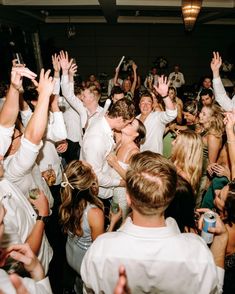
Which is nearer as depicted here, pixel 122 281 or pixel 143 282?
pixel 122 281

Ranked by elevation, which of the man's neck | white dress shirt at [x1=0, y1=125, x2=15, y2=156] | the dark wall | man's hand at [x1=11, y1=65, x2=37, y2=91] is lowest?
the man's neck

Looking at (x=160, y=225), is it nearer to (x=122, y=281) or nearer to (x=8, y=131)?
(x=122, y=281)

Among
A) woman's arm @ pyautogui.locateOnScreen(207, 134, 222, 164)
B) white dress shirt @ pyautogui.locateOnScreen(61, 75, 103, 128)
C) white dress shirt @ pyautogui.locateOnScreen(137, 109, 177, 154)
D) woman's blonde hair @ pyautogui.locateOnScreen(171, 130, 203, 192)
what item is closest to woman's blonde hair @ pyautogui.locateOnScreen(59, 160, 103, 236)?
woman's blonde hair @ pyautogui.locateOnScreen(171, 130, 203, 192)

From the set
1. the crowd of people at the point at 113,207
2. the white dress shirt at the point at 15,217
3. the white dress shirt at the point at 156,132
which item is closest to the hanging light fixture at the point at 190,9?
the crowd of people at the point at 113,207

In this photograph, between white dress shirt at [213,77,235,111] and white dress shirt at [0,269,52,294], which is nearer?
white dress shirt at [0,269,52,294]

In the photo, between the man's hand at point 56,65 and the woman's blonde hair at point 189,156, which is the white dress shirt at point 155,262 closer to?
the woman's blonde hair at point 189,156

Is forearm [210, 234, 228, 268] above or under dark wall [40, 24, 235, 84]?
under

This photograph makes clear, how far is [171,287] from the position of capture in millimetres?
1018

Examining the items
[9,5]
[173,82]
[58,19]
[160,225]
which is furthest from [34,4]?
[160,225]

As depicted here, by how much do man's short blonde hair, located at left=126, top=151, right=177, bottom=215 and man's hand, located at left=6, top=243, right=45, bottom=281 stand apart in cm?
48

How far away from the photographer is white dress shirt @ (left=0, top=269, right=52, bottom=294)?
835mm

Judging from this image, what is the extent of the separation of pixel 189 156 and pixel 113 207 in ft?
2.47

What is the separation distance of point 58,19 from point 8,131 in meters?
9.39

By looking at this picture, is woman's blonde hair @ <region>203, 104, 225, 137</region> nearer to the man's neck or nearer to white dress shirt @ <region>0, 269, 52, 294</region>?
the man's neck
